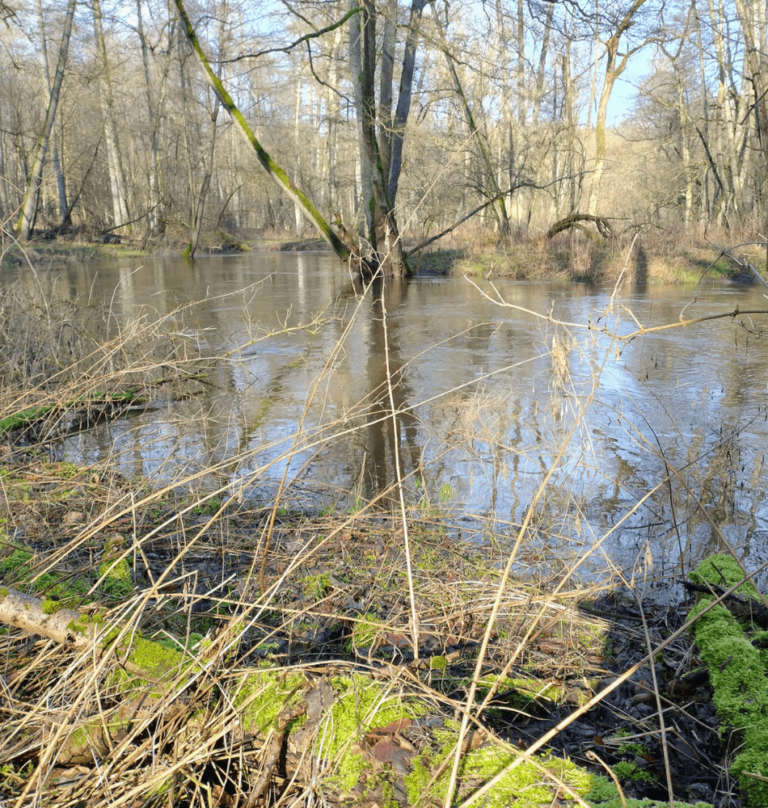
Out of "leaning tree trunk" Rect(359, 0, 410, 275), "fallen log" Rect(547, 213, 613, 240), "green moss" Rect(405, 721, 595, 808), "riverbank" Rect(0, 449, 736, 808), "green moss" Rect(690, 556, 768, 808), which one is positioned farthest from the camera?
"fallen log" Rect(547, 213, 613, 240)

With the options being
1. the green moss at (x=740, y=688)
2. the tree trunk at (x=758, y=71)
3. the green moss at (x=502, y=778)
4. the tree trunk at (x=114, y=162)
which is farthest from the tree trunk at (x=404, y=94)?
the tree trunk at (x=114, y=162)

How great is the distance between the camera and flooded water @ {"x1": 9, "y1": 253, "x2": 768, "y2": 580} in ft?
11.6

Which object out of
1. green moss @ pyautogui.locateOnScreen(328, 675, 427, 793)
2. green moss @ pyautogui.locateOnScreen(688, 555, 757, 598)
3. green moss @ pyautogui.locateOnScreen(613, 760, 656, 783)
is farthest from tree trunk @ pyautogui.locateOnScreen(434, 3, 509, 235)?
green moss @ pyautogui.locateOnScreen(328, 675, 427, 793)

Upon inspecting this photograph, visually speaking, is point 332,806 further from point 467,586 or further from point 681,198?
point 681,198

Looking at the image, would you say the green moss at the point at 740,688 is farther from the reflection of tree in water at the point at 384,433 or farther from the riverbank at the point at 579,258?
the riverbank at the point at 579,258

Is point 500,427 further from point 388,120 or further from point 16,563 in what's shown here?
point 388,120

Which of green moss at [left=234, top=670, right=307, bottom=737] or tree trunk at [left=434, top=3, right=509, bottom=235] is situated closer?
green moss at [left=234, top=670, right=307, bottom=737]

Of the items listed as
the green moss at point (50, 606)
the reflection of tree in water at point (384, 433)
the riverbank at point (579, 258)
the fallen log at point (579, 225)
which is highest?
the fallen log at point (579, 225)

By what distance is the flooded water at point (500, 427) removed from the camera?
3529 mm

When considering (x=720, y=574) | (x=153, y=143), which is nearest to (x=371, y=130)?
(x=720, y=574)

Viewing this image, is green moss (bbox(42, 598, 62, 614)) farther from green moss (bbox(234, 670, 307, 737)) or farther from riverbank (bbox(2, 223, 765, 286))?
riverbank (bbox(2, 223, 765, 286))

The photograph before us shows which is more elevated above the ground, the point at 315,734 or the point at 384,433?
the point at 315,734

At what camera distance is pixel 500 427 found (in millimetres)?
5363

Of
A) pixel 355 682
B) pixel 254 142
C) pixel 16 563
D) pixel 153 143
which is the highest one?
pixel 153 143
